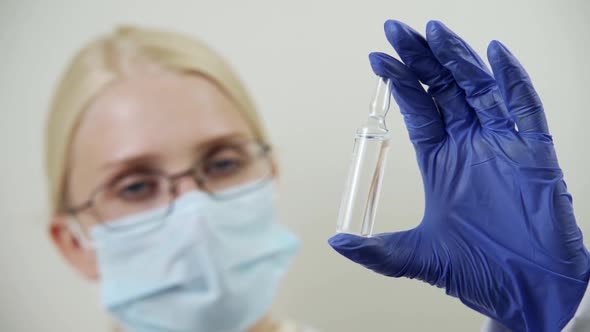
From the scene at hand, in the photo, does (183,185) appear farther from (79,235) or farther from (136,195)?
(79,235)

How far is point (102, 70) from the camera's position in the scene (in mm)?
1071

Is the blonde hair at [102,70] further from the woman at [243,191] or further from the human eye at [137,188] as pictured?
the human eye at [137,188]

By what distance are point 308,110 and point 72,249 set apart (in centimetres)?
62

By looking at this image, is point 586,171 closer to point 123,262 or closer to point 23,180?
point 123,262

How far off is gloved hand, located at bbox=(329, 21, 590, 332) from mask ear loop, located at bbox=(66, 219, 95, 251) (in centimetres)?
58

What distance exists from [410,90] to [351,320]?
2.10 feet

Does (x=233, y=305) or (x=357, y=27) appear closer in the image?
(x=233, y=305)

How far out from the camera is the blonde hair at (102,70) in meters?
1.06

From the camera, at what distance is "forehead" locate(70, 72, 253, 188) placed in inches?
40.8

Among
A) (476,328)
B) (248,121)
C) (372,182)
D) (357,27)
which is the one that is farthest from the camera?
(476,328)

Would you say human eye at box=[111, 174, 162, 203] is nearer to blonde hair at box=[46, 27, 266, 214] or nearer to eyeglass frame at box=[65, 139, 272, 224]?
eyeglass frame at box=[65, 139, 272, 224]

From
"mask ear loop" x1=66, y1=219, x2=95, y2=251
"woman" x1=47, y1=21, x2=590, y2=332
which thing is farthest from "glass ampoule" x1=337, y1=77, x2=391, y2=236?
"mask ear loop" x1=66, y1=219, x2=95, y2=251

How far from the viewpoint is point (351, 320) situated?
1.30 m

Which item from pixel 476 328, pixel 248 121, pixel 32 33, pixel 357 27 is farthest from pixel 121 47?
pixel 476 328
